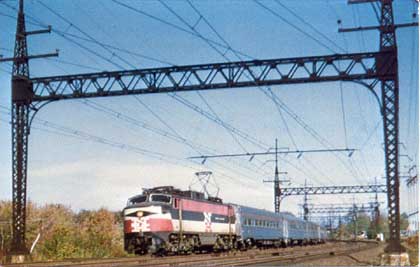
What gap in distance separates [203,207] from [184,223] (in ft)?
10.6

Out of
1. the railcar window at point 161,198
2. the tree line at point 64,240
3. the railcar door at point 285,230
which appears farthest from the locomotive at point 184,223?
the railcar door at point 285,230

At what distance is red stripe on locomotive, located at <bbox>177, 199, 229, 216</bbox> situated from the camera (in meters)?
33.1

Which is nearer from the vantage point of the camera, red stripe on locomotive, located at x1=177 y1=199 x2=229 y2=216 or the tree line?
the tree line

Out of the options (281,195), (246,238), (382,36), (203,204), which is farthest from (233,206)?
(281,195)

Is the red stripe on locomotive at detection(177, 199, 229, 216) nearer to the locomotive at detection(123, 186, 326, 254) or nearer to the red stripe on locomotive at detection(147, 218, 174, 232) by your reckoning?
the locomotive at detection(123, 186, 326, 254)

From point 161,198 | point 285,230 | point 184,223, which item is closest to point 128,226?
point 161,198

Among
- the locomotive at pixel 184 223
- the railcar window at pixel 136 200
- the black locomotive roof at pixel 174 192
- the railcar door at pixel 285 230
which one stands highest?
the black locomotive roof at pixel 174 192

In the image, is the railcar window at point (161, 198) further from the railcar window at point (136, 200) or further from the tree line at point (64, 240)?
the tree line at point (64, 240)

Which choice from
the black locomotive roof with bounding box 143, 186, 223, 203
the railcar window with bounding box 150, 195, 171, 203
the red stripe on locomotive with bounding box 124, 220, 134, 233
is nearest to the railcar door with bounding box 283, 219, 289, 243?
the black locomotive roof with bounding box 143, 186, 223, 203

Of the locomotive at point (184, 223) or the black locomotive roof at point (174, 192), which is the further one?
the black locomotive roof at point (174, 192)

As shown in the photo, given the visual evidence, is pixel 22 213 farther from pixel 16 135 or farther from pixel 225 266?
pixel 225 266

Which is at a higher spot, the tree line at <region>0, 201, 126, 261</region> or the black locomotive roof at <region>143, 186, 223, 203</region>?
the black locomotive roof at <region>143, 186, 223, 203</region>

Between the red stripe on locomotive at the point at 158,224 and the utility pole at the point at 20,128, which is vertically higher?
the utility pole at the point at 20,128

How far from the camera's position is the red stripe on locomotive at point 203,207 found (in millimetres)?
33062
